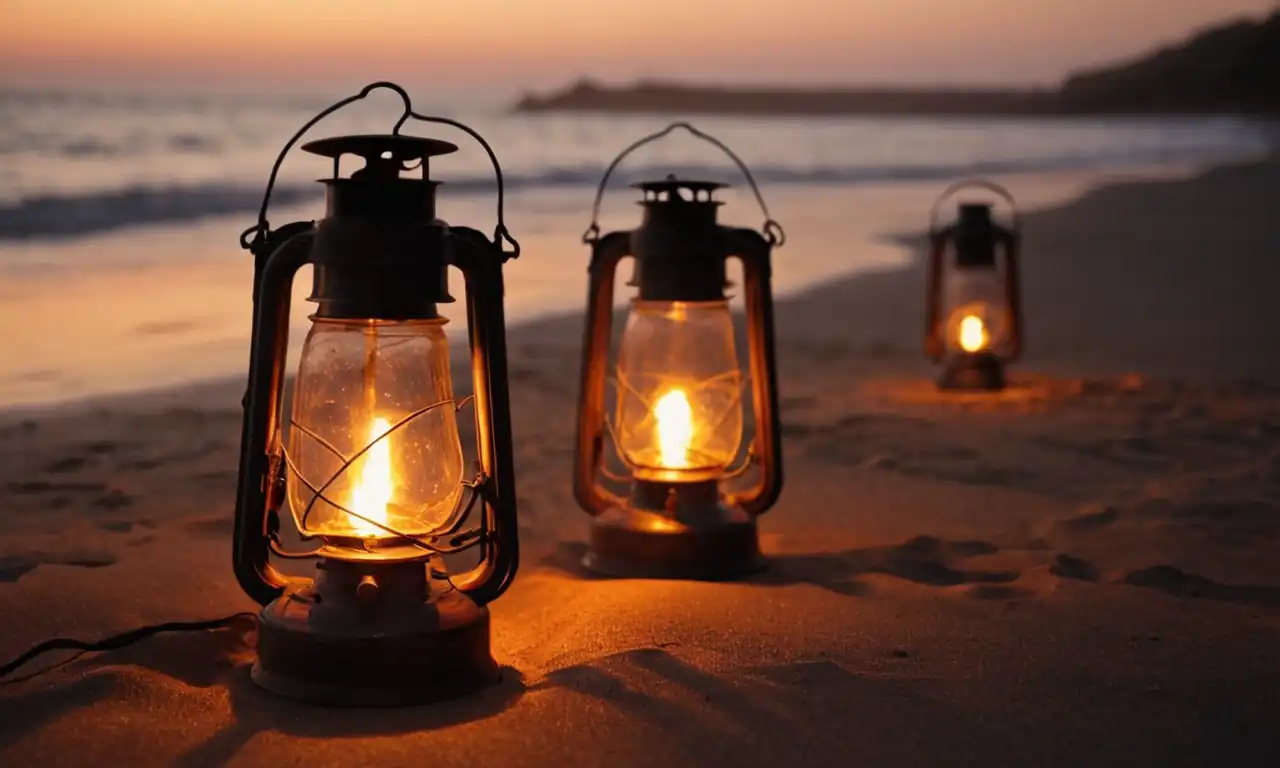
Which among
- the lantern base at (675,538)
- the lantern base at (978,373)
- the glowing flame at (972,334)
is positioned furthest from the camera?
the glowing flame at (972,334)

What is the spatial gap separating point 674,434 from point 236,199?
1530 cm

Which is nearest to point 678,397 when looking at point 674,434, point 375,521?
point 674,434

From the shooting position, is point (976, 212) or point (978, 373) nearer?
point (976, 212)

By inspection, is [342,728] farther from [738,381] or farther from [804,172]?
[804,172]

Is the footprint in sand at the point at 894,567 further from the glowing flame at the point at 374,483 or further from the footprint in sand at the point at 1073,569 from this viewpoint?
the glowing flame at the point at 374,483

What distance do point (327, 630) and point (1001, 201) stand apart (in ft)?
68.4

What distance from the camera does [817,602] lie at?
362 cm

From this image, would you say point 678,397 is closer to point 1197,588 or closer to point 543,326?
point 1197,588

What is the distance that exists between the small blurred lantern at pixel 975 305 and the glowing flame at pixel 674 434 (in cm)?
302

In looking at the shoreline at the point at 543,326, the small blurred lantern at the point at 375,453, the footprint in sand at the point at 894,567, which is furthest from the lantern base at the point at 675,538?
the shoreline at the point at 543,326

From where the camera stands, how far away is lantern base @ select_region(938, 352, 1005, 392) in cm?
702

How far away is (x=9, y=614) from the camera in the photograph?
11.1 feet

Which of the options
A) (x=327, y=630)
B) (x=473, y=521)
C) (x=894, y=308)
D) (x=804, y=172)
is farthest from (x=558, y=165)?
(x=327, y=630)

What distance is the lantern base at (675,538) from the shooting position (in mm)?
3889
